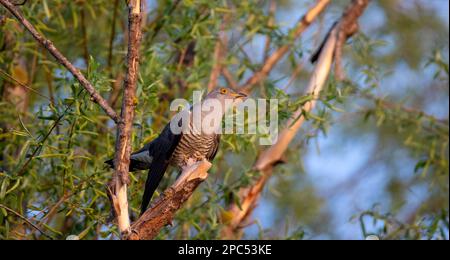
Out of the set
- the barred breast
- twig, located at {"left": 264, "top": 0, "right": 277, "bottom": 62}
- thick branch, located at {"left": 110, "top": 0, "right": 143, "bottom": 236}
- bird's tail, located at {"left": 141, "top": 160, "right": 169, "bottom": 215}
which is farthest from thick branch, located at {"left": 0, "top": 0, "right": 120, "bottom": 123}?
twig, located at {"left": 264, "top": 0, "right": 277, "bottom": 62}

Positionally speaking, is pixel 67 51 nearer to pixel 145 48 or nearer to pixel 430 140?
pixel 145 48

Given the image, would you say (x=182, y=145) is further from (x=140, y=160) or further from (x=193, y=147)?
(x=140, y=160)

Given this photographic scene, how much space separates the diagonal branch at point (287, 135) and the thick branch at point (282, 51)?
1.04 ft

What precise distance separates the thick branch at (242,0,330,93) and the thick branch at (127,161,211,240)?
2.56 metres

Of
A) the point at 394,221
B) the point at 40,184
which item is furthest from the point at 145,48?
the point at 394,221

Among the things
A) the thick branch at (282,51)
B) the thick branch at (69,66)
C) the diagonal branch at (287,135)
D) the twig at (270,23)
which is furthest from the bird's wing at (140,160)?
Result: the twig at (270,23)

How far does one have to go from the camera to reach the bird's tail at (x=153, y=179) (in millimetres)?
4281

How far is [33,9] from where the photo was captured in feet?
17.9

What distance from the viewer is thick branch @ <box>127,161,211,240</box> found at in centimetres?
361

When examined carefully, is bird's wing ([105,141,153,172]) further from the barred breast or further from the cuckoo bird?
the barred breast

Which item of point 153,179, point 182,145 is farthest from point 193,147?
point 153,179

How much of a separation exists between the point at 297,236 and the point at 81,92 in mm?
2084

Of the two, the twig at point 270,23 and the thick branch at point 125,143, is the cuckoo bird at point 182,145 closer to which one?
the thick branch at point 125,143

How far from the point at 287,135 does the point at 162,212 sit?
2.71m
